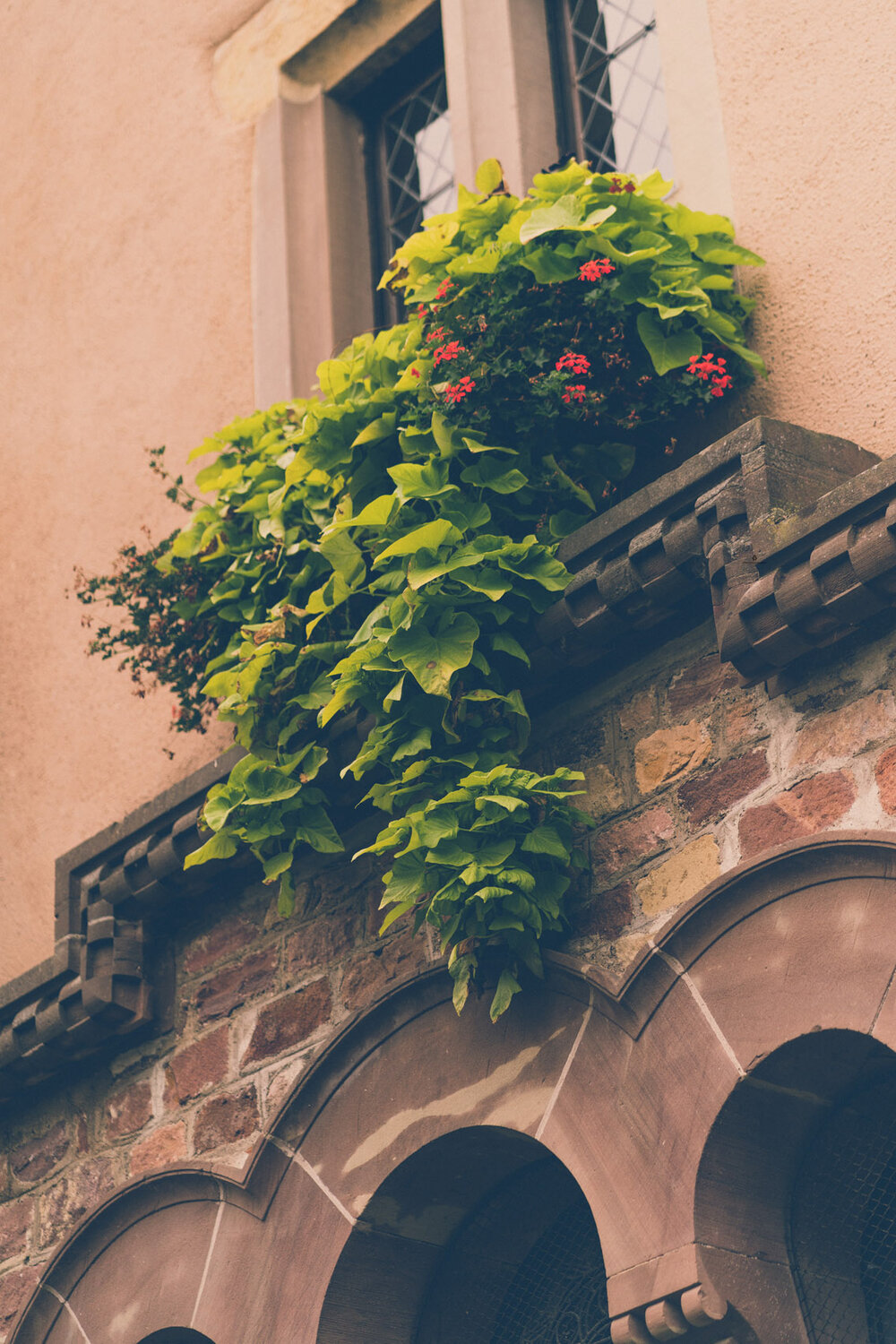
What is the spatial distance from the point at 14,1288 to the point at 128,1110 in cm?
60

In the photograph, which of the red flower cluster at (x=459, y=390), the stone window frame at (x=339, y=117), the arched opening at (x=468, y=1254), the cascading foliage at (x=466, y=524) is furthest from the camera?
the stone window frame at (x=339, y=117)

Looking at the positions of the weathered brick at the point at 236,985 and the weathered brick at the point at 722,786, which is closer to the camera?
the weathered brick at the point at 722,786

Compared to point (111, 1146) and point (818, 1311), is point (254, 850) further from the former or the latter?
point (818, 1311)

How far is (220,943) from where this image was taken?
4879 millimetres

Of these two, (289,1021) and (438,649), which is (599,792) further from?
(289,1021)

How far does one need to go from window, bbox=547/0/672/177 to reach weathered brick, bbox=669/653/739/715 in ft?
5.34

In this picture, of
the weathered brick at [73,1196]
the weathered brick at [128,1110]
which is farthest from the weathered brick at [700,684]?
the weathered brick at [73,1196]

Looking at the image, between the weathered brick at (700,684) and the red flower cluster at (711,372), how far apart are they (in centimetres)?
62

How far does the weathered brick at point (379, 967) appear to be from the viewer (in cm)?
429

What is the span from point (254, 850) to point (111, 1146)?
108 cm

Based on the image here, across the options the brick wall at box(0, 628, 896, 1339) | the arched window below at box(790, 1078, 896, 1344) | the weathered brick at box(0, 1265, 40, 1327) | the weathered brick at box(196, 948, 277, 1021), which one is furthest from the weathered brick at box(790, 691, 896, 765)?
the weathered brick at box(0, 1265, 40, 1327)

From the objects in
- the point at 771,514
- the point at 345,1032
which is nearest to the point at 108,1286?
the point at 345,1032

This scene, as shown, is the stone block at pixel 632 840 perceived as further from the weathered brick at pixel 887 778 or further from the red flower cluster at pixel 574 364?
the red flower cluster at pixel 574 364

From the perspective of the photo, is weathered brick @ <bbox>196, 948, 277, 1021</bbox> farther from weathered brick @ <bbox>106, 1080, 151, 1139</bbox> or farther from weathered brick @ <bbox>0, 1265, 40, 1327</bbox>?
weathered brick @ <bbox>0, 1265, 40, 1327</bbox>
